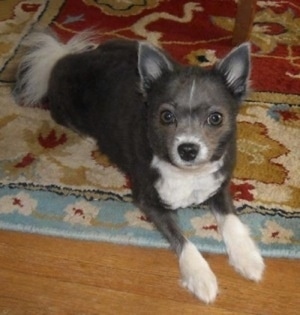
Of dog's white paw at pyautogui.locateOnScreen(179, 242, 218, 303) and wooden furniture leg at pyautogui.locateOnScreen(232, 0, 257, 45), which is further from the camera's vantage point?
wooden furniture leg at pyautogui.locateOnScreen(232, 0, 257, 45)

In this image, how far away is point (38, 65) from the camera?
207 centimetres

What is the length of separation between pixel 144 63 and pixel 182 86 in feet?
0.41

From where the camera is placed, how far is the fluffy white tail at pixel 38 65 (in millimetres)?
2062

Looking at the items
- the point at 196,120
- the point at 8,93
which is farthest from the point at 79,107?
the point at 196,120

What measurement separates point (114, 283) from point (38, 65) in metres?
0.89

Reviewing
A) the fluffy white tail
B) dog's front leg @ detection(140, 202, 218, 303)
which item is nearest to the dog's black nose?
dog's front leg @ detection(140, 202, 218, 303)

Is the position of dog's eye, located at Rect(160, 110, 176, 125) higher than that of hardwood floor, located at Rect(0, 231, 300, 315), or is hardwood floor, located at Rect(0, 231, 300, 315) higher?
dog's eye, located at Rect(160, 110, 176, 125)

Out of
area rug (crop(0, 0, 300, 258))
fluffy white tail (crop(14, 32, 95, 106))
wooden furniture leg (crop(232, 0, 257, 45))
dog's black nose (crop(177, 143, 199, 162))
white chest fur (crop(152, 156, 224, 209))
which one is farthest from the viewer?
wooden furniture leg (crop(232, 0, 257, 45))

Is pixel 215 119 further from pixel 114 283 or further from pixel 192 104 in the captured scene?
pixel 114 283

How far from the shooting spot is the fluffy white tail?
6.77 ft

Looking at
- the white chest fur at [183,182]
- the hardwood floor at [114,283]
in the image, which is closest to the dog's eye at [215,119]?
the white chest fur at [183,182]

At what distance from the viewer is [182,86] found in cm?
142

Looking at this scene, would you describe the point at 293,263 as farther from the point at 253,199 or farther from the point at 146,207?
the point at 146,207

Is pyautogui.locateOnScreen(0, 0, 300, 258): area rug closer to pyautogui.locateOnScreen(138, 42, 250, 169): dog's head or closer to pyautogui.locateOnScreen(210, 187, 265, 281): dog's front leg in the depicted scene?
pyautogui.locateOnScreen(210, 187, 265, 281): dog's front leg
